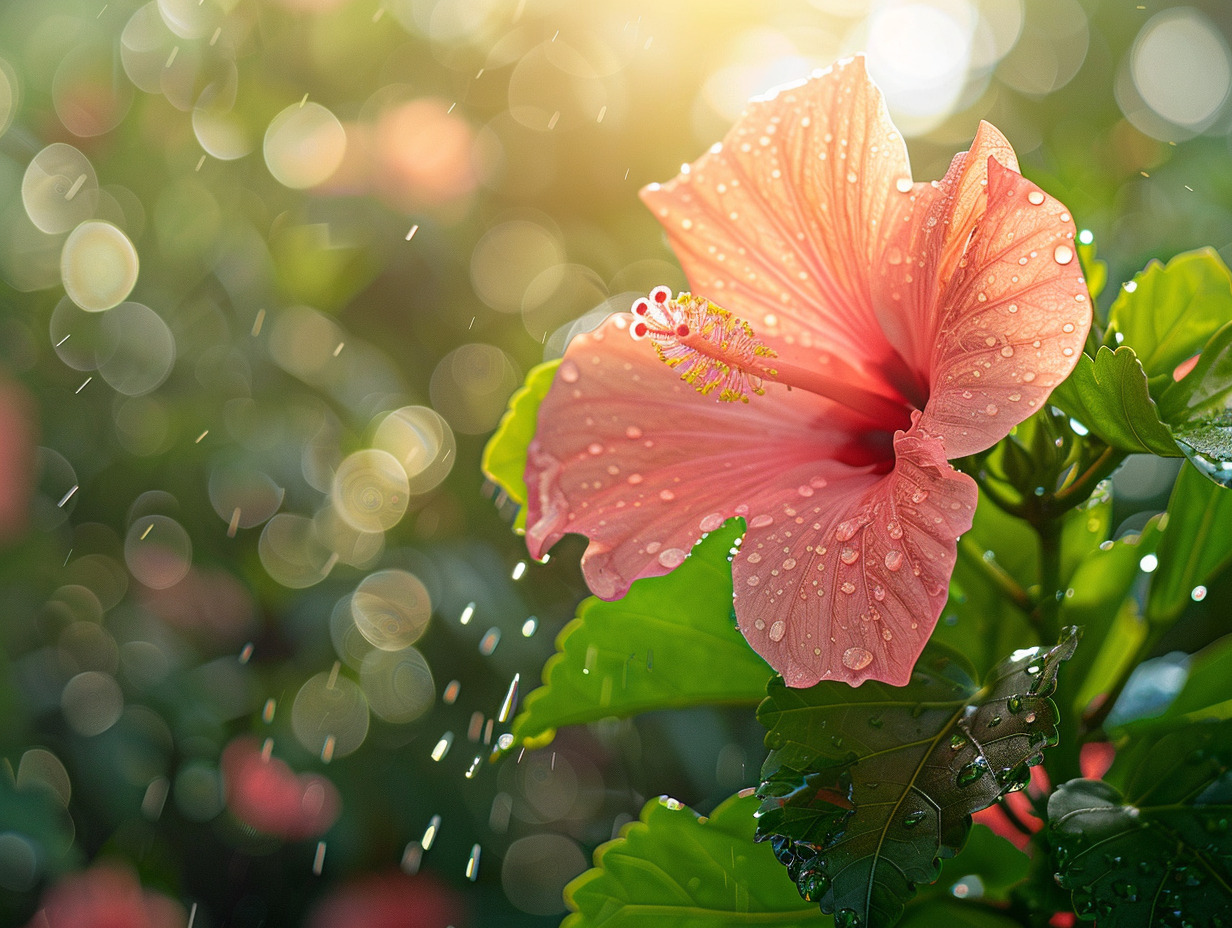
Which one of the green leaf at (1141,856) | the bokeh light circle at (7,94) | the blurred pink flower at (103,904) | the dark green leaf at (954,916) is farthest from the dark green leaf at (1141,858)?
the bokeh light circle at (7,94)

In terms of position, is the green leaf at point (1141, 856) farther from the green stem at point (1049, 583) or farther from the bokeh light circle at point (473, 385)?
the bokeh light circle at point (473, 385)

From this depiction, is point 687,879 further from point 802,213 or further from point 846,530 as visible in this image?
point 802,213

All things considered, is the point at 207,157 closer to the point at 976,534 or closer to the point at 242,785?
the point at 242,785

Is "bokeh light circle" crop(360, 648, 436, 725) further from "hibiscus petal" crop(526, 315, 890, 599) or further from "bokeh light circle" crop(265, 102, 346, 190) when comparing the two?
"hibiscus petal" crop(526, 315, 890, 599)

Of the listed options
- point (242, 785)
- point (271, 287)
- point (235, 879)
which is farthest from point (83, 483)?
point (235, 879)

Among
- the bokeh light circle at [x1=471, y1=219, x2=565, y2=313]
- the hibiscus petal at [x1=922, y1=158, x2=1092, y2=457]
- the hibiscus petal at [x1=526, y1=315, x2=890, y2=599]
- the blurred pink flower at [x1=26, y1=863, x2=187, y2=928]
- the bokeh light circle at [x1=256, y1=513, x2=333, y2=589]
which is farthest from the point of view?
the bokeh light circle at [x1=471, y1=219, x2=565, y2=313]

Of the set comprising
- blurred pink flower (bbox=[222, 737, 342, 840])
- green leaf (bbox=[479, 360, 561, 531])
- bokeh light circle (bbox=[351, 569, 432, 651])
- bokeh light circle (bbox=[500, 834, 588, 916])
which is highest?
green leaf (bbox=[479, 360, 561, 531])

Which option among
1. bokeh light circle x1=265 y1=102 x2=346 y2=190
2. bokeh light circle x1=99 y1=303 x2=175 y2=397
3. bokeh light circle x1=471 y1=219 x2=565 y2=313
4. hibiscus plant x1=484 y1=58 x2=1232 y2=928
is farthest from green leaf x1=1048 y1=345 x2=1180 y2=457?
bokeh light circle x1=99 y1=303 x2=175 y2=397
